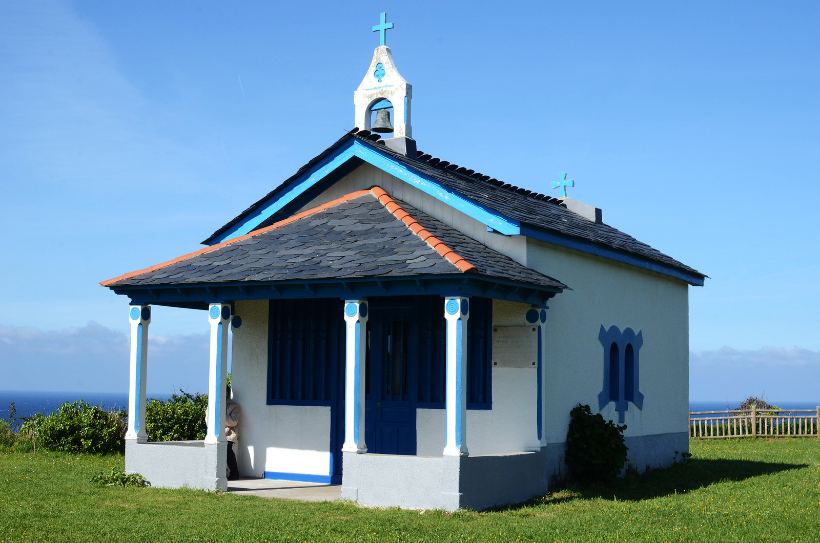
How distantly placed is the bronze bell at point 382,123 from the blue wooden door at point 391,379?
144 inches

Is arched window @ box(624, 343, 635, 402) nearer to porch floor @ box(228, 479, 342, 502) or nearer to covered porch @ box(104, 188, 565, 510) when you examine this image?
covered porch @ box(104, 188, 565, 510)

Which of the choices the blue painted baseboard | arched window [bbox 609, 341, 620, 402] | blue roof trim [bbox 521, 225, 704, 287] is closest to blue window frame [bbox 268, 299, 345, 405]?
the blue painted baseboard

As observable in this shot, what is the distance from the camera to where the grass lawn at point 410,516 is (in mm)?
11117

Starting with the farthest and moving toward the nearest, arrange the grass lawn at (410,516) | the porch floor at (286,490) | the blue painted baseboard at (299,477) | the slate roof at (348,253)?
1. the blue painted baseboard at (299,477)
2. the porch floor at (286,490)
3. the slate roof at (348,253)
4. the grass lawn at (410,516)

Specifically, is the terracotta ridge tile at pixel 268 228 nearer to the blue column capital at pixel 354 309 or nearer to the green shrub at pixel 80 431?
the blue column capital at pixel 354 309

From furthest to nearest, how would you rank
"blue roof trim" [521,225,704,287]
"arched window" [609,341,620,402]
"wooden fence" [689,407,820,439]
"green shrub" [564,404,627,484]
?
"wooden fence" [689,407,820,439] < "arched window" [609,341,620,402] < "green shrub" [564,404,627,484] < "blue roof trim" [521,225,704,287]

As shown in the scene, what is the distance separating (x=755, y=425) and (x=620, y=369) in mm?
15440

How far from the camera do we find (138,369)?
623 inches

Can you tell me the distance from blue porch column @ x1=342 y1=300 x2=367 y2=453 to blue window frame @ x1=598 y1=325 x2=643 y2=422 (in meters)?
5.03

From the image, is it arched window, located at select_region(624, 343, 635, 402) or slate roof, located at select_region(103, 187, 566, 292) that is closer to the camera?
slate roof, located at select_region(103, 187, 566, 292)

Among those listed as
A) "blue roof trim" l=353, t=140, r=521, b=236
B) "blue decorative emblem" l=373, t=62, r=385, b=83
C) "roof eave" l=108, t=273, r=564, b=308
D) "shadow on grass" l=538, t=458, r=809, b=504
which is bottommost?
"shadow on grass" l=538, t=458, r=809, b=504

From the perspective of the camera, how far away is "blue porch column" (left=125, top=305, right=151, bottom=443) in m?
15.7

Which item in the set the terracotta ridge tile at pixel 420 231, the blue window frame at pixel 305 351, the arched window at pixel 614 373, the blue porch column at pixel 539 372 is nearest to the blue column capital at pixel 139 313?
the blue window frame at pixel 305 351

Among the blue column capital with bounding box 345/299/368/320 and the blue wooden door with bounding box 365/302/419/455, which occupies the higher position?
the blue column capital with bounding box 345/299/368/320
